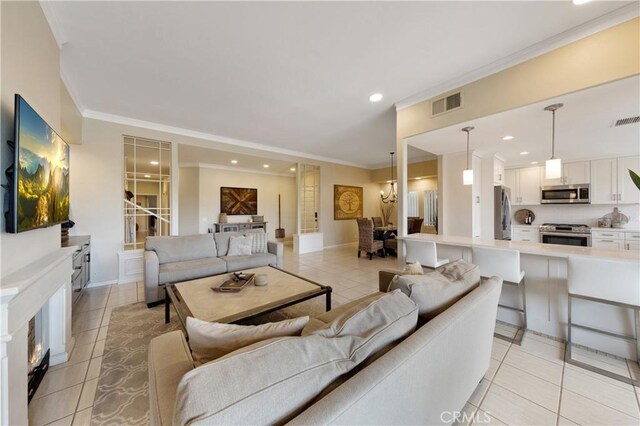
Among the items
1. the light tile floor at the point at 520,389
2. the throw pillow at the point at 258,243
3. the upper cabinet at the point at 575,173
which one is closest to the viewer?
the light tile floor at the point at 520,389

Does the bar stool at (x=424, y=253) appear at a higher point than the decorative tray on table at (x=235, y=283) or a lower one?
higher

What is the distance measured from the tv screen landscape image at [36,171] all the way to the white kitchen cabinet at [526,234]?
7863 mm

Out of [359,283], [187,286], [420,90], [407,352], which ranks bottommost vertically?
[359,283]

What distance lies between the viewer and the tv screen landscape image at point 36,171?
4.23 ft

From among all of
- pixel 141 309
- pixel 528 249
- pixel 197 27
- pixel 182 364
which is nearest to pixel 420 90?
pixel 528 249

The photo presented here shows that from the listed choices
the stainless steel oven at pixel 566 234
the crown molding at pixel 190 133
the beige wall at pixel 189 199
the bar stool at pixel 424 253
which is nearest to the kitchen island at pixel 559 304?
the bar stool at pixel 424 253

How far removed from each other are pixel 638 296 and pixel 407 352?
2.23 metres

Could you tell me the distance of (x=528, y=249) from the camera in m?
2.33

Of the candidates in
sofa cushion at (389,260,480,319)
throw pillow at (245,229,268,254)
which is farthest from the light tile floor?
throw pillow at (245,229,268,254)

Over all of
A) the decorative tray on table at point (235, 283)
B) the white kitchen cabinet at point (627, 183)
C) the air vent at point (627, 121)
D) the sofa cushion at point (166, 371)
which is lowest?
the decorative tray on table at point (235, 283)

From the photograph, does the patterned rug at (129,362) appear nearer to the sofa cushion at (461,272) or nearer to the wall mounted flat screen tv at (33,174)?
the wall mounted flat screen tv at (33,174)

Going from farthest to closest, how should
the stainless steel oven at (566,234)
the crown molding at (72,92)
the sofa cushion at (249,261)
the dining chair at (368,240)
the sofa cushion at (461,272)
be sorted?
the dining chair at (368,240)
the stainless steel oven at (566,234)
the sofa cushion at (249,261)
the crown molding at (72,92)
the sofa cushion at (461,272)

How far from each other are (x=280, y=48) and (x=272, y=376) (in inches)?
102

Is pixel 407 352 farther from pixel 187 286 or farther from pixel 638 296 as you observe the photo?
pixel 187 286
